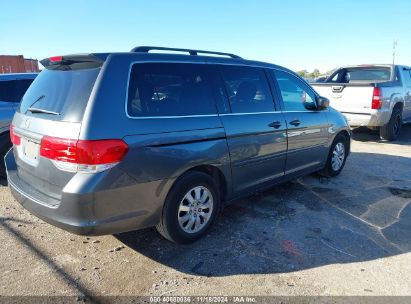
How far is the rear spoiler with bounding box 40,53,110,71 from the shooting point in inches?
118

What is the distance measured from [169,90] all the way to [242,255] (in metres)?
1.70

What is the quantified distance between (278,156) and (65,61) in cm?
266

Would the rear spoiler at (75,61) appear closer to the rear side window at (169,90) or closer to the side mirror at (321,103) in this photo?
the rear side window at (169,90)

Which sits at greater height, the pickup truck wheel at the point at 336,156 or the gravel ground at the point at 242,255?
the pickup truck wheel at the point at 336,156

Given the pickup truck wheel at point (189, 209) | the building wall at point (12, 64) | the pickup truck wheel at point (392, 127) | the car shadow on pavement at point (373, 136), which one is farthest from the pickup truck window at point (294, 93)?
the building wall at point (12, 64)

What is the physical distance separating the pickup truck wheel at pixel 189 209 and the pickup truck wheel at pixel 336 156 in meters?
2.74

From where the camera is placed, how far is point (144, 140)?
116 inches

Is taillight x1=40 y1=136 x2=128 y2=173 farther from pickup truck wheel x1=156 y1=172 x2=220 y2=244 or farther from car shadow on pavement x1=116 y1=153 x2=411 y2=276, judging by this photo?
car shadow on pavement x1=116 y1=153 x2=411 y2=276

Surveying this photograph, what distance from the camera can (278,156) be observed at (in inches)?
178

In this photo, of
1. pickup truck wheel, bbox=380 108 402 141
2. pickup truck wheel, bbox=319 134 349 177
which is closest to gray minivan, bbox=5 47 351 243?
pickup truck wheel, bbox=319 134 349 177

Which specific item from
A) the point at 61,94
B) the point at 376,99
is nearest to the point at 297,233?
the point at 61,94

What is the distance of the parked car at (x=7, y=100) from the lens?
5.40m

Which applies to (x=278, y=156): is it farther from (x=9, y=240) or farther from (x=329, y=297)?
(x=9, y=240)

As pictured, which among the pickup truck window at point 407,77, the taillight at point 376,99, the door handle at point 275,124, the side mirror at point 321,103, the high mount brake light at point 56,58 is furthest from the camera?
the pickup truck window at point 407,77
